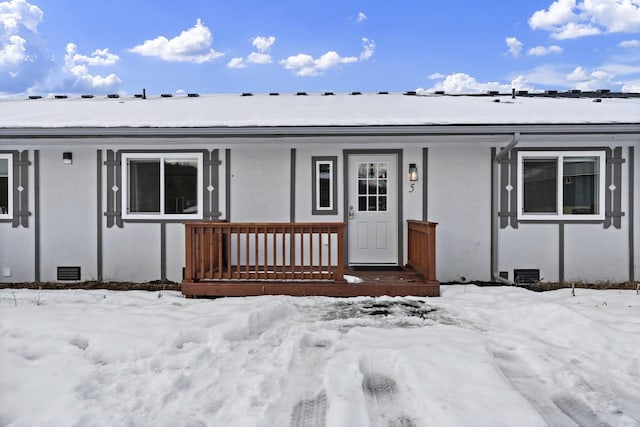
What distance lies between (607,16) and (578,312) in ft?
50.0

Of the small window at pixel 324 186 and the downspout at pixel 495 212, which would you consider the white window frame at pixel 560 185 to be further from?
the small window at pixel 324 186

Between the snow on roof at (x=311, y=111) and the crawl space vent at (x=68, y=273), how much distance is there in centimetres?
235

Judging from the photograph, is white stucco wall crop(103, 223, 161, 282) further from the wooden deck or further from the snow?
the snow

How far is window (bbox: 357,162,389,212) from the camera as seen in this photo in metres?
6.48

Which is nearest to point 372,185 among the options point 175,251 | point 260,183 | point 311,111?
point 311,111

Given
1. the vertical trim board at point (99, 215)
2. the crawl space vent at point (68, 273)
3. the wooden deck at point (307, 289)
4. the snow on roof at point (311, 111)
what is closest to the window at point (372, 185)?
the snow on roof at point (311, 111)

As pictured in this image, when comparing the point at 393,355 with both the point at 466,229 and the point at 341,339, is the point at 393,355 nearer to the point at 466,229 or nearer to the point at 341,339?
the point at 341,339

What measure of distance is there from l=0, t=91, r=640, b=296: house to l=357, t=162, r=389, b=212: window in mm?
24

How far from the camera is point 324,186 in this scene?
21.1 ft

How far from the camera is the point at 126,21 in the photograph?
45.4 ft

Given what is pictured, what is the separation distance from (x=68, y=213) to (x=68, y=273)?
101 centimetres

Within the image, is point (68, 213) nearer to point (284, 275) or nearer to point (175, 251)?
point (175, 251)

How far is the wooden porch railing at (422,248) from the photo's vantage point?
5012 millimetres

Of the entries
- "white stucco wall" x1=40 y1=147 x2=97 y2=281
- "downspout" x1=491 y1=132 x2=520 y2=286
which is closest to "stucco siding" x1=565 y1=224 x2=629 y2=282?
"downspout" x1=491 y1=132 x2=520 y2=286
